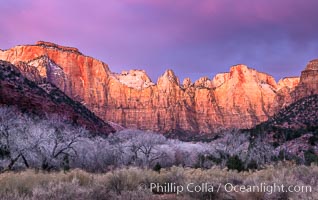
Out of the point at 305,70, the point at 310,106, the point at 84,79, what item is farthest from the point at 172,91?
the point at 310,106

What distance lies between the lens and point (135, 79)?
569ft

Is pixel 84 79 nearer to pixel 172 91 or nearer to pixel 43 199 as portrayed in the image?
→ pixel 172 91

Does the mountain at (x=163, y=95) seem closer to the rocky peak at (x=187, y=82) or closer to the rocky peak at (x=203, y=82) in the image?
the rocky peak at (x=187, y=82)

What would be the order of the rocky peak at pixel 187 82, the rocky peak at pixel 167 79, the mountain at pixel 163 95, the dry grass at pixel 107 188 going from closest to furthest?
the dry grass at pixel 107 188
the mountain at pixel 163 95
the rocky peak at pixel 167 79
the rocky peak at pixel 187 82

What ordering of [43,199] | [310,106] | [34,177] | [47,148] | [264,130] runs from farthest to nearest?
1. [310,106]
2. [264,130]
3. [47,148]
4. [34,177]
5. [43,199]

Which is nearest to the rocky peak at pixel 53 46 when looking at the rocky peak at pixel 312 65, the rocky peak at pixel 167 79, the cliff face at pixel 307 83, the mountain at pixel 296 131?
the rocky peak at pixel 167 79

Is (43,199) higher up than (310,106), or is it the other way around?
(310,106)

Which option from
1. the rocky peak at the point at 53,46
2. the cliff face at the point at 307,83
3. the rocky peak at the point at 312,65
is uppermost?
the rocky peak at the point at 53,46

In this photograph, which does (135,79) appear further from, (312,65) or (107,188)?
(107,188)

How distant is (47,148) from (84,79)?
386ft

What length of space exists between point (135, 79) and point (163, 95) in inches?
753

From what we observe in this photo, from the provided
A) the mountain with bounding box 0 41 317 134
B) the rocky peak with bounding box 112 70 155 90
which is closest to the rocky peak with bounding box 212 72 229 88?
the mountain with bounding box 0 41 317 134

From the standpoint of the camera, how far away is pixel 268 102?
15800 cm

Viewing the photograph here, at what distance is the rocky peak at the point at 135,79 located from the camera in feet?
550
